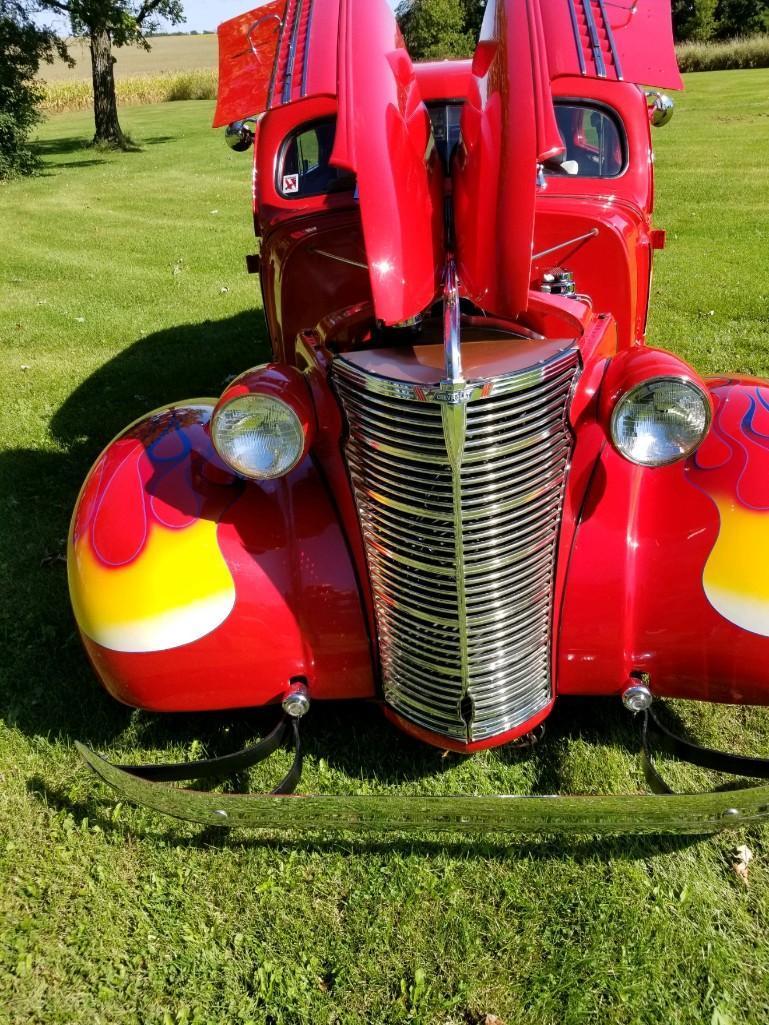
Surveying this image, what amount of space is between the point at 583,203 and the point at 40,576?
294 cm

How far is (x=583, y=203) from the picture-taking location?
129 inches

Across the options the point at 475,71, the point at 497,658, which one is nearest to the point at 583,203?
the point at 475,71

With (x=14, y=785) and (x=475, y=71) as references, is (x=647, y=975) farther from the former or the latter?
(x=475, y=71)

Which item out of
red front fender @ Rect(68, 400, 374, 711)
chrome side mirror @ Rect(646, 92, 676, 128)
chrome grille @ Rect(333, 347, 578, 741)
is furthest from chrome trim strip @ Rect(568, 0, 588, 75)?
chrome side mirror @ Rect(646, 92, 676, 128)

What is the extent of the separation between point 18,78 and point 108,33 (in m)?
2.78

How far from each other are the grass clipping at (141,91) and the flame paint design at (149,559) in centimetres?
3433

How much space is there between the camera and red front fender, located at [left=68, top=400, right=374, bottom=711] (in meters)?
2.28

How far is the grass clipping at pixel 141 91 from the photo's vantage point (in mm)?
31625

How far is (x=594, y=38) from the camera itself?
231 cm

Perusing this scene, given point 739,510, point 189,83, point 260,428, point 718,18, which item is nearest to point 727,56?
point 718,18

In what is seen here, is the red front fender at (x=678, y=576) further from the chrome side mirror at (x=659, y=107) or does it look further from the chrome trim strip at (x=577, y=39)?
the chrome side mirror at (x=659, y=107)

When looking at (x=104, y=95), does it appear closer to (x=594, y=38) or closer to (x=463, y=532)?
(x=594, y=38)

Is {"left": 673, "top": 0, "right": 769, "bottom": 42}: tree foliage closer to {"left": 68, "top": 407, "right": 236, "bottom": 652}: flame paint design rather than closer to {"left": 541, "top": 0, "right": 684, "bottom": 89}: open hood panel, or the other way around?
{"left": 541, "top": 0, "right": 684, "bottom": 89}: open hood panel

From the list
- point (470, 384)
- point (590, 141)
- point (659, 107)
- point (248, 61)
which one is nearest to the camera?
point (470, 384)
